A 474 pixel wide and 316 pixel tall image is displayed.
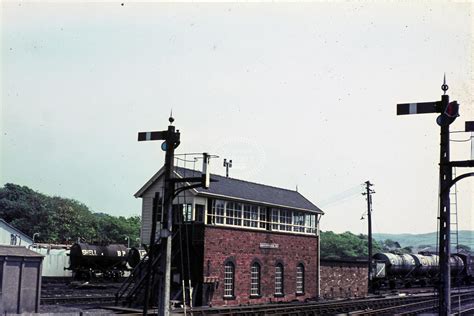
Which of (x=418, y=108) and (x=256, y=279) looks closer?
(x=418, y=108)

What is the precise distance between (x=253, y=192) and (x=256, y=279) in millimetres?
4456

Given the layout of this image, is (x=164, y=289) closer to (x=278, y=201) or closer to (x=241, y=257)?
(x=241, y=257)

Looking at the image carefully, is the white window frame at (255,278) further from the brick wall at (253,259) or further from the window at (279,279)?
the window at (279,279)

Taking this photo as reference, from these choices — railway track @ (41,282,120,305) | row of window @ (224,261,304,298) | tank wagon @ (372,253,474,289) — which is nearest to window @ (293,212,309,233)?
row of window @ (224,261,304,298)

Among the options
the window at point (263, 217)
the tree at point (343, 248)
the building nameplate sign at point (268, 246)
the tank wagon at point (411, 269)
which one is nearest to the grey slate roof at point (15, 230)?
the window at point (263, 217)

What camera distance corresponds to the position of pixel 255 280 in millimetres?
27797

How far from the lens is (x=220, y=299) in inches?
997

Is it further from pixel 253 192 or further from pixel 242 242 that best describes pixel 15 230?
pixel 242 242

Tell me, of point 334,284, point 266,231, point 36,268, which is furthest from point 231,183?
point 36,268

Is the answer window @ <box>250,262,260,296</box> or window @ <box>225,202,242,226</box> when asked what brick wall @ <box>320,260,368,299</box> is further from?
window @ <box>225,202,242,226</box>

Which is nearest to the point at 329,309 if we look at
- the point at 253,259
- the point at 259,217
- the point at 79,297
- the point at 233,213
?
the point at 253,259

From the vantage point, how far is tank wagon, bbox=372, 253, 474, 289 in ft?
141

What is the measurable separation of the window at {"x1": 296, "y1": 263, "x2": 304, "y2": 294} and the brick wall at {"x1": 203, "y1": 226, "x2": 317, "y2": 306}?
9.3 inches

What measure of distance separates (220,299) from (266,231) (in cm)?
467
